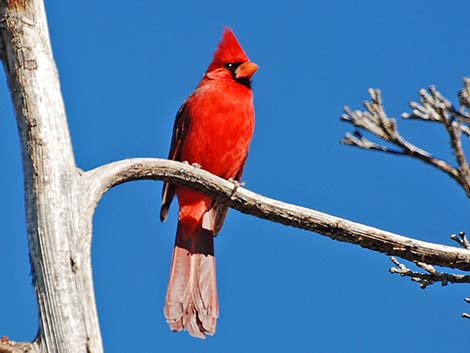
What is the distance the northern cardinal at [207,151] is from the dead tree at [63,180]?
135cm

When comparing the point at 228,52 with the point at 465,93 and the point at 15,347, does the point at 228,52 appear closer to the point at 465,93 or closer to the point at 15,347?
the point at 465,93

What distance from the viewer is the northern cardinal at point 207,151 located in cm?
453

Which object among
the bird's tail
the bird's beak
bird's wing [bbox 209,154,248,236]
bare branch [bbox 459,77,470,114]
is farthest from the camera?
the bird's beak

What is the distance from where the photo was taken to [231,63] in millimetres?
5383

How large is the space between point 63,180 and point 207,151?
2.32 metres

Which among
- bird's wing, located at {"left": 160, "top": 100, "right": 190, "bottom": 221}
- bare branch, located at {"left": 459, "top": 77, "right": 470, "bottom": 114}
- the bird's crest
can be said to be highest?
the bird's crest

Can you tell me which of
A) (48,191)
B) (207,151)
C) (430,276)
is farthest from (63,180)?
(207,151)

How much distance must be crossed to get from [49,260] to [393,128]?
1112 millimetres

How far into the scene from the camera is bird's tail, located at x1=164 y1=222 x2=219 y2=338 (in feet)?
13.3

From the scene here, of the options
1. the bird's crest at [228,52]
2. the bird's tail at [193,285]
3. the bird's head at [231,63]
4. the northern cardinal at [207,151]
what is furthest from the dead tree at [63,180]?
the bird's crest at [228,52]

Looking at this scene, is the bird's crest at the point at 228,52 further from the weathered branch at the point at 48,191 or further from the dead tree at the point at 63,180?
the weathered branch at the point at 48,191

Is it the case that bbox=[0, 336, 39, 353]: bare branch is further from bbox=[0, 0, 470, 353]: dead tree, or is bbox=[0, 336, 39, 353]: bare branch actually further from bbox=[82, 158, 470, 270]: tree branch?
bbox=[82, 158, 470, 270]: tree branch

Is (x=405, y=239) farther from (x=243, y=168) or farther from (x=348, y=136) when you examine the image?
(x=243, y=168)

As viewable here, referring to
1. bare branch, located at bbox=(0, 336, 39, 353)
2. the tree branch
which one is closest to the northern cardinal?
the tree branch
